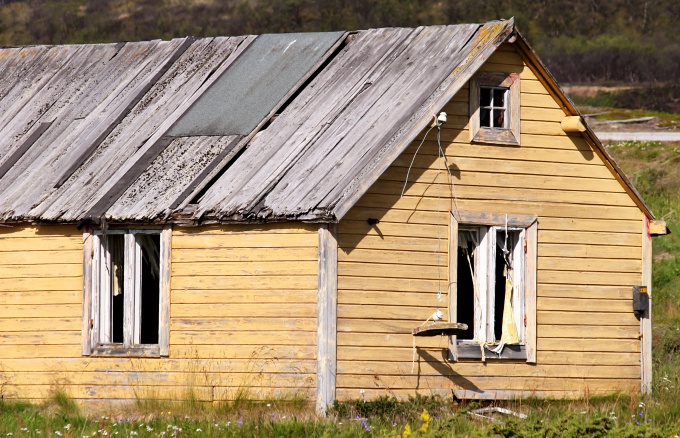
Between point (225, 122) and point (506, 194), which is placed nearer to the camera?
point (506, 194)

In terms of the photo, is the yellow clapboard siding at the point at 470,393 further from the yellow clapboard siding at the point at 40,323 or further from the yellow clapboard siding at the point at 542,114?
the yellow clapboard siding at the point at 40,323

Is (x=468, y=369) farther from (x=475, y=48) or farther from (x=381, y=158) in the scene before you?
(x=475, y=48)

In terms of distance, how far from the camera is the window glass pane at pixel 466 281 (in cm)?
1530

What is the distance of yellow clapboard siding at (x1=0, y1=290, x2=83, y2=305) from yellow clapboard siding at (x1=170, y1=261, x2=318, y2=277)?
139 centimetres

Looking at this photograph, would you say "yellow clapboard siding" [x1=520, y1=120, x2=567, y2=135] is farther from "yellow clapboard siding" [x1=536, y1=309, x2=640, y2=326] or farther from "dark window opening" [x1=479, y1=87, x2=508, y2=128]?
"yellow clapboard siding" [x1=536, y1=309, x2=640, y2=326]

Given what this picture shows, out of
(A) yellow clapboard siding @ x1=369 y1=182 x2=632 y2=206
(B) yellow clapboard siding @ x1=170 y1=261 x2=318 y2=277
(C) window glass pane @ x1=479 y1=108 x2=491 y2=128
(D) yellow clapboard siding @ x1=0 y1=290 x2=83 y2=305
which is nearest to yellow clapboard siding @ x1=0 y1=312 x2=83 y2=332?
(D) yellow clapboard siding @ x1=0 y1=290 x2=83 y2=305

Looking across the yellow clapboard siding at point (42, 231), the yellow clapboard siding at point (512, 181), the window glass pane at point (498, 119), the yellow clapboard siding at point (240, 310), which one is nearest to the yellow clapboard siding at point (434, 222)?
the yellow clapboard siding at point (512, 181)

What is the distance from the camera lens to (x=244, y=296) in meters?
14.7

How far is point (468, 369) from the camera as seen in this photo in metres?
14.9

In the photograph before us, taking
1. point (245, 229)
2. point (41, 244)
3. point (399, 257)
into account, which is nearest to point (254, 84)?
point (245, 229)

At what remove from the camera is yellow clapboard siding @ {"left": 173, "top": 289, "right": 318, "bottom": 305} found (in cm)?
1431

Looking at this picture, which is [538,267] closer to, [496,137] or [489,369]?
[489,369]

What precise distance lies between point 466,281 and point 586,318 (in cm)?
148

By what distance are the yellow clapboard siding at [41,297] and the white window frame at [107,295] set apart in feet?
0.60
